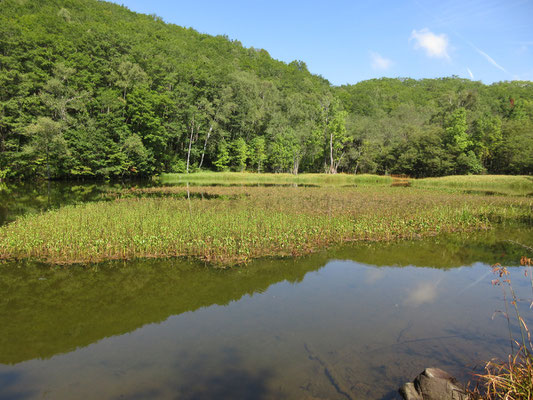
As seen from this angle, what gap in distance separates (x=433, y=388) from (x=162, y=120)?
183 ft

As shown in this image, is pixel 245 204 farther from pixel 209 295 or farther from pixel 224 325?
pixel 224 325

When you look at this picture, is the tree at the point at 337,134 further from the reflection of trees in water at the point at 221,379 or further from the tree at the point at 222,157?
the reflection of trees in water at the point at 221,379

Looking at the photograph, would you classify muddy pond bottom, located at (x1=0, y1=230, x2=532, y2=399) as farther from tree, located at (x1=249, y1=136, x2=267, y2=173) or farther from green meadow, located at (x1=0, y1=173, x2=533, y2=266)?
tree, located at (x1=249, y1=136, x2=267, y2=173)

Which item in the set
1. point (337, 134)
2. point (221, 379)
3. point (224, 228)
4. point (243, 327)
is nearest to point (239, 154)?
point (337, 134)

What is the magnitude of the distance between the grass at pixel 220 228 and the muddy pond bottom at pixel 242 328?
35.6 inches

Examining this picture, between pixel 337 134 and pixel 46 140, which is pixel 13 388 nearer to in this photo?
pixel 46 140

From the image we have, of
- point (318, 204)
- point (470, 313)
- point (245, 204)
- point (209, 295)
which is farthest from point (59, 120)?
point (470, 313)

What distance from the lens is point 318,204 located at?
20.3 m

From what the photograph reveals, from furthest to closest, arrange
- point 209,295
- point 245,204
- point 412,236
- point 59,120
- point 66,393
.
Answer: point 59,120 → point 245,204 → point 412,236 → point 209,295 → point 66,393

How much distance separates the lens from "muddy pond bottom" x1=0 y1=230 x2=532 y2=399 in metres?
4.83

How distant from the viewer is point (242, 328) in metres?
6.46

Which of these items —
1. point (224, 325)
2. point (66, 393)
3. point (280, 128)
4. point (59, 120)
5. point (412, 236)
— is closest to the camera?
point (66, 393)

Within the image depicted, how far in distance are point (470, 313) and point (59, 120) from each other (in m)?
48.1

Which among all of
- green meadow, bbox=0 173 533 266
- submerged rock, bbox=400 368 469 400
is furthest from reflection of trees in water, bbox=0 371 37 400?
green meadow, bbox=0 173 533 266
